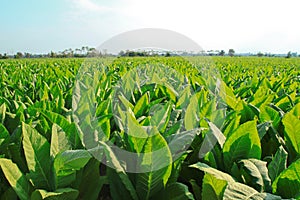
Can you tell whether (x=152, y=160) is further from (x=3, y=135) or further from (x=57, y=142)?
(x=3, y=135)

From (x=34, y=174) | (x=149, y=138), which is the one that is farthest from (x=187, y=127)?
(x=34, y=174)

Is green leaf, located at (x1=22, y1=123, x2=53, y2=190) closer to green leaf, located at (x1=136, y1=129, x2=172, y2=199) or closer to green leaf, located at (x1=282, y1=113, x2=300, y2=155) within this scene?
green leaf, located at (x1=136, y1=129, x2=172, y2=199)

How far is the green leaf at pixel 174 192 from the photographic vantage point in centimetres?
129

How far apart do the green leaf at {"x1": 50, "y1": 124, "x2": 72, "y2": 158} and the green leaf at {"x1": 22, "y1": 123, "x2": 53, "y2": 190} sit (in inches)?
1.0

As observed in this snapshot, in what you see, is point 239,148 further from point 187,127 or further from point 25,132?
point 25,132

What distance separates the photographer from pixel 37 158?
1318 mm

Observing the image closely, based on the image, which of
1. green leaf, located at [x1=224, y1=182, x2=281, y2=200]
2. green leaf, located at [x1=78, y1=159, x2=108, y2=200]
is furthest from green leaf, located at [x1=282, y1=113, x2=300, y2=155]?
green leaf, located at [x1=78, y1=159, x2=108, y2=200]

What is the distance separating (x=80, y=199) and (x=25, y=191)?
30 cm

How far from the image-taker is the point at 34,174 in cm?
130

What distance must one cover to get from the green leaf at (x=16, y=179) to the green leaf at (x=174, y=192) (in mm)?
543

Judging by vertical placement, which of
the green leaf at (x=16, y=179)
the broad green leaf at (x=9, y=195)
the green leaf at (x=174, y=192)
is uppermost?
the green leaf at (x=16, y=179)

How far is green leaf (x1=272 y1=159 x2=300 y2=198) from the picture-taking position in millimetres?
1142

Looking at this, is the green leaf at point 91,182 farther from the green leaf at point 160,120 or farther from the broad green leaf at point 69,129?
the green leaf at point 160,120

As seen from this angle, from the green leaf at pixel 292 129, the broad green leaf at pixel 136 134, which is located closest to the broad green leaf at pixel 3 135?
the broad green leaf at pixel 136 134
